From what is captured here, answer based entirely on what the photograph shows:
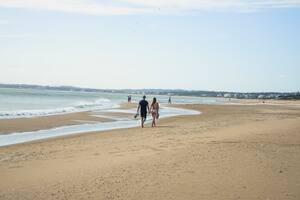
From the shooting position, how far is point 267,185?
7.82 meters

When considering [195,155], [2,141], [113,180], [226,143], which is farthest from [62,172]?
[2,141]

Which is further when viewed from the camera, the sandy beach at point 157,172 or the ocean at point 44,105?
the ocean at point 44,105

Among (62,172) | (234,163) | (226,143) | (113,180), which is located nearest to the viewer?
(113,180)

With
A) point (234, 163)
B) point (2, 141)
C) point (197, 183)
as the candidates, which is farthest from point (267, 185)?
point (2, 141)

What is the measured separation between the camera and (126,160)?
10281mm

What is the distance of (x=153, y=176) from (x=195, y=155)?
2.53 metres

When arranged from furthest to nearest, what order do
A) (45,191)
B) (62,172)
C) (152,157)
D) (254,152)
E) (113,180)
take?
(254,152)
(152,157)
(62,172)
(113,180)
(45,191)

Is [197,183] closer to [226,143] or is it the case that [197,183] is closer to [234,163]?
[234,163]

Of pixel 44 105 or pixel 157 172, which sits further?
pixel 44 105

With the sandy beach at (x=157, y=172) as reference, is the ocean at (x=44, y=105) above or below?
below

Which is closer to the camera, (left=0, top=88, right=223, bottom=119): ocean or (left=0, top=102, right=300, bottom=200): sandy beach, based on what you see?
(left=0, top=102, right=300, bottom=200): sandy beach

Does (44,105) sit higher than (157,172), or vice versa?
(157,172)

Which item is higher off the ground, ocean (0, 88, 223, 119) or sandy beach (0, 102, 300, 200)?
sandy beach (0, 102, 300, 200)

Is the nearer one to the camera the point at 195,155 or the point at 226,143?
the point at 195,155
